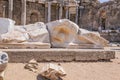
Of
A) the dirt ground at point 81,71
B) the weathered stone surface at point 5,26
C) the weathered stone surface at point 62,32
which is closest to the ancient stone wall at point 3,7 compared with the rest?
the weathered stone surface at point 5,26

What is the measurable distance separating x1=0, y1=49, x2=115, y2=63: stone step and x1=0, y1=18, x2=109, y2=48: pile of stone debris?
0.59m

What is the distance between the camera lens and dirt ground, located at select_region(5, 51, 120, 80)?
14.9ft

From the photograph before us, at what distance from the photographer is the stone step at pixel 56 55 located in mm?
5180

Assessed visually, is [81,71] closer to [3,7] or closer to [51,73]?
[51,73]

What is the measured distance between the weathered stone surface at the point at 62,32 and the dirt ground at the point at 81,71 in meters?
0.95

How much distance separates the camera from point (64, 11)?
34.5 m

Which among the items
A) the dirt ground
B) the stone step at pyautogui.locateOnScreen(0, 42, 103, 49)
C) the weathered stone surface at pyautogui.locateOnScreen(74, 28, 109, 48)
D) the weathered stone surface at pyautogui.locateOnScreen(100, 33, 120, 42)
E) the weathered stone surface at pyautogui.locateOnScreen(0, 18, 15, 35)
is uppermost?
the weathered stone surface at pyautogui.locateOnScreen(0, 18, 15, 35)

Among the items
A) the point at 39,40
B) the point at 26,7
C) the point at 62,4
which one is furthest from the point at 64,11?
the point at 39,40

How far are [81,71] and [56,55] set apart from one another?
704 mm

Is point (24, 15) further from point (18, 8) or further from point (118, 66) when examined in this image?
point (118, 66)

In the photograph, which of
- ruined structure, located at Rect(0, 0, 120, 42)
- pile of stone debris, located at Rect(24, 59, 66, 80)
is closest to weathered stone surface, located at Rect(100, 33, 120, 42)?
ruined structure, located at Rect(0, 0, 120, 42)

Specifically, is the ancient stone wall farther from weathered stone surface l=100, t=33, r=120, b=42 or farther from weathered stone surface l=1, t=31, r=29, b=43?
weathered stone surface l=1, t=31, r=29, b=43

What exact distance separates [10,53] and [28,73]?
69cm

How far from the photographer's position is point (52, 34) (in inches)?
242
